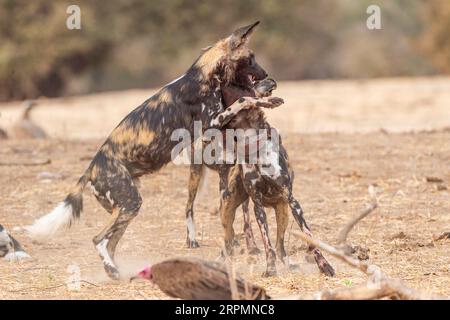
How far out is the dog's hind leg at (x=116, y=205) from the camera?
20.5 feet

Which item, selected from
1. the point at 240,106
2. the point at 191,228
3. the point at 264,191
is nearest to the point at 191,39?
the point at 191,228

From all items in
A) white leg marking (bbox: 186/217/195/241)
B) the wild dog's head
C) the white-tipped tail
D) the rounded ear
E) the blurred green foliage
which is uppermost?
the blurred green foliage

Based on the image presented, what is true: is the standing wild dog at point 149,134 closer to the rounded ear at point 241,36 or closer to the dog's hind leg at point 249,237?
the rounded ear at point 241,36

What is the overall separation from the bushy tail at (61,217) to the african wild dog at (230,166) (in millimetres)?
957

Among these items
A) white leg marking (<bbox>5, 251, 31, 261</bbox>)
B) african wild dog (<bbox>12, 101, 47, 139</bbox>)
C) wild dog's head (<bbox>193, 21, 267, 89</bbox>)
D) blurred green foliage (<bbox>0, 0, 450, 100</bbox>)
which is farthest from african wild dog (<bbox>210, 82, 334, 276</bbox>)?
blurred green foliage (<bbox>0, 0, 450, 100</bbox>)

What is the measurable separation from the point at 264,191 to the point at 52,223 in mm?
1325

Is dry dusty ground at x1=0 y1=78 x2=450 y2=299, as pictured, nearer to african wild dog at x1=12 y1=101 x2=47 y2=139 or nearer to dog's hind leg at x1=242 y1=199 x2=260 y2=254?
dog's hind leg at x1=242 y1=199 x2=260 y2=254

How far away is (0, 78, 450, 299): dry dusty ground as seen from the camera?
5.89 metres

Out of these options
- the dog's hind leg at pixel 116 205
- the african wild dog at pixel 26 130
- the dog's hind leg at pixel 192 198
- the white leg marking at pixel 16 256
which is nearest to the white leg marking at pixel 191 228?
the dog's hind leg at pixel 192 198

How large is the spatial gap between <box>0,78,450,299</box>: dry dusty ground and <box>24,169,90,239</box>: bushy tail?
0.26 meters

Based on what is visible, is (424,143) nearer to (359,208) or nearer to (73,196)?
(359,208)

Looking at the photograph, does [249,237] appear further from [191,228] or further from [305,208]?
[305,208]
